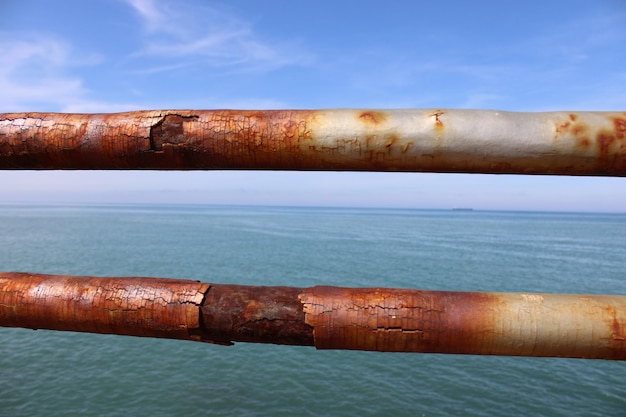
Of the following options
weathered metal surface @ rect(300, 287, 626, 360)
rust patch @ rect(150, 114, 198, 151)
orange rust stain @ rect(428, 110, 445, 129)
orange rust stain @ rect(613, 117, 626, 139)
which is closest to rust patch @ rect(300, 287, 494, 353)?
weathered metal surface @ rect(300, 287, 626, 360)

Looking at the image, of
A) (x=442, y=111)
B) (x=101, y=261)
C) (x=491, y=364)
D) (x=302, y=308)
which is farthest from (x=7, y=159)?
(x=101, y=261)

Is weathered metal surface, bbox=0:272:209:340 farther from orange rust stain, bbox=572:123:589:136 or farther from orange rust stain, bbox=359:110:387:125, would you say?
orange rust stain, bbox=572:123:589:136

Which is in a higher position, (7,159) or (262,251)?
(7,159)

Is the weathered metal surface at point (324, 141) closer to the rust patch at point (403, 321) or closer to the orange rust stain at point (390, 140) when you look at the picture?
the orange rust stain at point (390, 140)

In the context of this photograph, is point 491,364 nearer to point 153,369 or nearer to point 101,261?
point 153,369

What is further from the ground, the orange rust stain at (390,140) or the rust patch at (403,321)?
the orange rust stain at (390,140)

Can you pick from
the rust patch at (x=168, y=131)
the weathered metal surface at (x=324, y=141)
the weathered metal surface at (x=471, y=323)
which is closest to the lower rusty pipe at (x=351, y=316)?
the weathered metal surface at (x=471, y=323)

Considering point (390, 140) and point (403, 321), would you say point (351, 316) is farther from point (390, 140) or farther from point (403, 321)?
point (390, 140)
